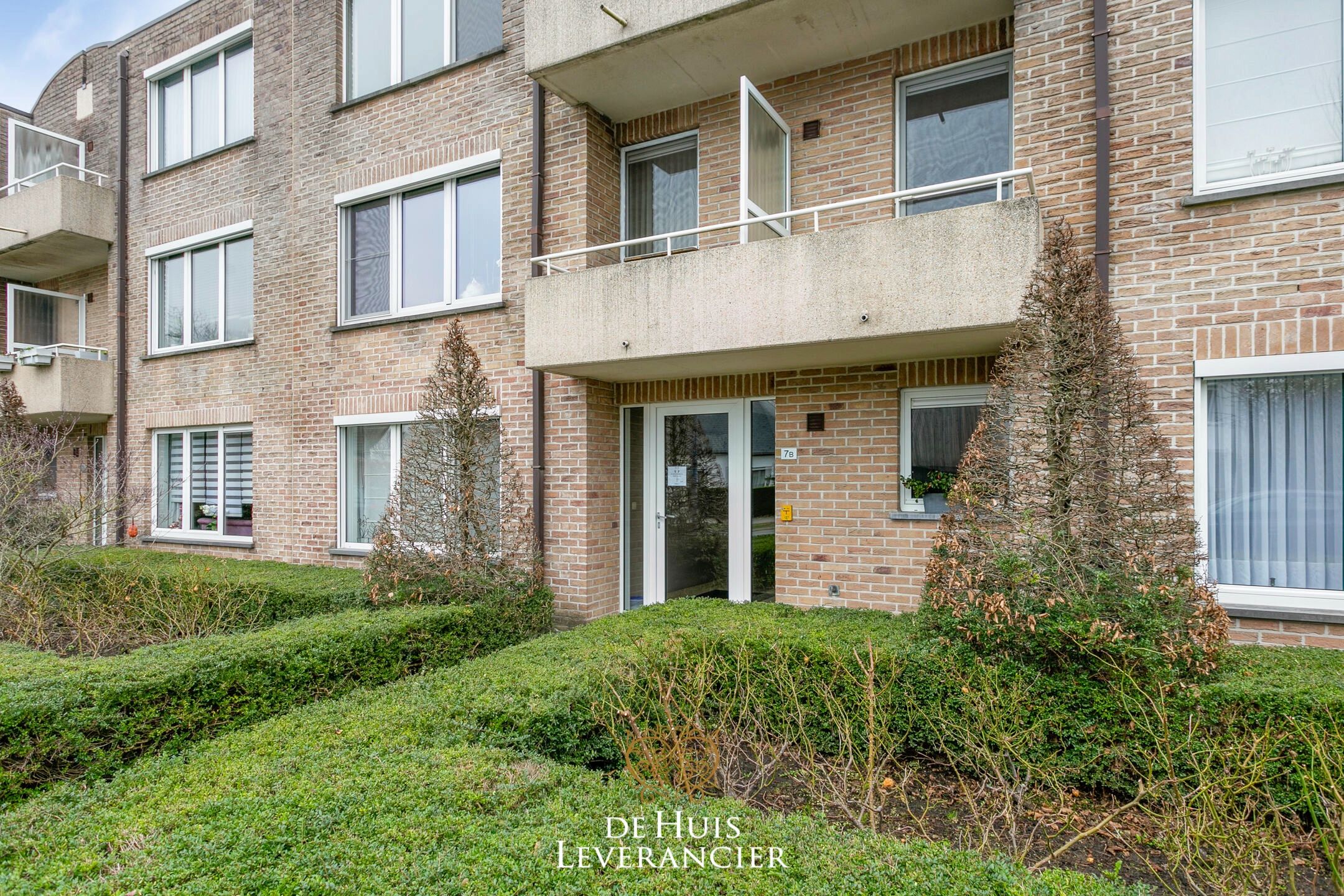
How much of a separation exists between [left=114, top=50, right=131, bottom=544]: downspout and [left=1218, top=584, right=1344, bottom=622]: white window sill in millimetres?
14930

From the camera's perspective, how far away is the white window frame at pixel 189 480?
35.9 ft

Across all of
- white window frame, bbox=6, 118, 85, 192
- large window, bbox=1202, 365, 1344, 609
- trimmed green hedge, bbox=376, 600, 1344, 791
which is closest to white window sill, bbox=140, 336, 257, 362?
white window frame, bbox=6, 118, 85, 192

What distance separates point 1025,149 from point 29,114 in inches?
738

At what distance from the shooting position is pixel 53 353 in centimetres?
1216

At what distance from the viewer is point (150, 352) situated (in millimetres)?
12094

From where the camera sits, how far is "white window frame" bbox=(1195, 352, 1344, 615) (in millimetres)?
5023

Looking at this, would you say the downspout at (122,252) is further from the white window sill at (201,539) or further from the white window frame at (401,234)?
the white window frame at (401,234)

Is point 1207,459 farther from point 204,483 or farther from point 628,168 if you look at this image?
point 204,483

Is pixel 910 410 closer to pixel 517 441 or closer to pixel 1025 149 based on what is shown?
pixel 1025 149

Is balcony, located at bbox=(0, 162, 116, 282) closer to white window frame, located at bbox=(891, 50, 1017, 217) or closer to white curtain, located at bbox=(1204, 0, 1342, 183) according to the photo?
white window frame, located at bbox=(891, 50, 1017, 217)

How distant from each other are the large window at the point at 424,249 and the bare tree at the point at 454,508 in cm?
170

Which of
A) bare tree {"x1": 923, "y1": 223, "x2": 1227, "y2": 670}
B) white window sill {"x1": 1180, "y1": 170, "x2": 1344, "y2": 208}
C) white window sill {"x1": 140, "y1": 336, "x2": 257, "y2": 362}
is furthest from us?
white window sill {"x1": 140, "y1": 336, "x2": 257, "y2": 362}

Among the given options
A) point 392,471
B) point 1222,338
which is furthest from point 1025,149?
point 392,471

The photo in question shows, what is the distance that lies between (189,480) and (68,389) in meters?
2.64
